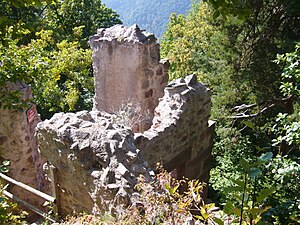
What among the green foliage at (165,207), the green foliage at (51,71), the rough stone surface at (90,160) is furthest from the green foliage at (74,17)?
the green foliage at (165,207)

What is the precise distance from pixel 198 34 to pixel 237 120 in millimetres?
7385

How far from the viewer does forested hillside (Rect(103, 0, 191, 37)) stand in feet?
77.1

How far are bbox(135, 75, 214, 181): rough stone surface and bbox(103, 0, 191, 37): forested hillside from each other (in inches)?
696

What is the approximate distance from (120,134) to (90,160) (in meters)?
0.46

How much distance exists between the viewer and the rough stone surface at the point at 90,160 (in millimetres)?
3775

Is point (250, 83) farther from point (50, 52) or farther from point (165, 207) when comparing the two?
point (165, 207)

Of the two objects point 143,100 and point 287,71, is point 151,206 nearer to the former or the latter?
point 287,71

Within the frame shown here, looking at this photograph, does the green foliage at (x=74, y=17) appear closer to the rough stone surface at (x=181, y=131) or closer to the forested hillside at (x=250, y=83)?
the forested hillside at (x=250, y=83)

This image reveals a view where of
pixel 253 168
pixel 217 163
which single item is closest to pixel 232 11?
pixel 253 168

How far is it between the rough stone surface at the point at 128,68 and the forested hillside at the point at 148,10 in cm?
1604

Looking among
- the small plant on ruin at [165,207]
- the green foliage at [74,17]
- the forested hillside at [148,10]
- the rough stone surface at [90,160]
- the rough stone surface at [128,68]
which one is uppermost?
the forested hillside at [148,10]

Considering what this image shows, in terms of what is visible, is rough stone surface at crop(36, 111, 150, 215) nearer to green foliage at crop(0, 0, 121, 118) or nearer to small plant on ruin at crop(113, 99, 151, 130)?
green foliage at crop(0, 0, 121, 118)

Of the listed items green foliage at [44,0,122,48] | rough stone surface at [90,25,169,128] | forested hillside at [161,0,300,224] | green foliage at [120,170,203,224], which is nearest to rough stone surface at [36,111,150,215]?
green foliage at [120,170,203,224]

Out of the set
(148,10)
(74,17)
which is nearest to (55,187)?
(74,17)
